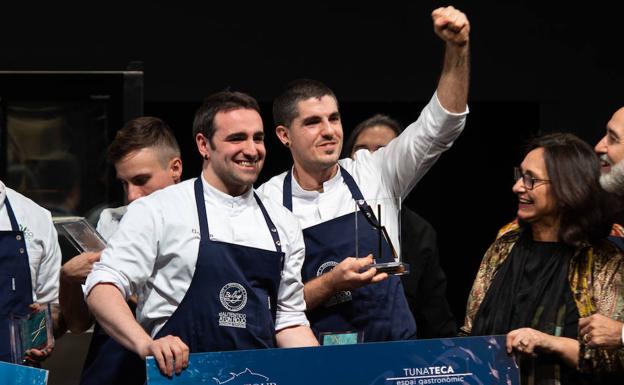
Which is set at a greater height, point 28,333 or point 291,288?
point 291,288

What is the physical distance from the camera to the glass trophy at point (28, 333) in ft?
10.4

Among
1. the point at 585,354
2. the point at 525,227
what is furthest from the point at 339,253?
the point at 585,354

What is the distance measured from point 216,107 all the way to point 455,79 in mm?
663

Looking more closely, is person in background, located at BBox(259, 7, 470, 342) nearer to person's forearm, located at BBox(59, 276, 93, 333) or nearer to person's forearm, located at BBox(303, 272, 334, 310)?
person's forearm, located at BBox(303, 272, 334, 310)

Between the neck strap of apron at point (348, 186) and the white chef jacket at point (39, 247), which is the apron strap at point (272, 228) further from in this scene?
the white chef jacket at point (39, 247)

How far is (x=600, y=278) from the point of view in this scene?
3.27 metres

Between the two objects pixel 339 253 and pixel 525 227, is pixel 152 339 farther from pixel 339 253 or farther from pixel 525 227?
pixel 525 227

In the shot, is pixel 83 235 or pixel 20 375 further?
pixel 83 235

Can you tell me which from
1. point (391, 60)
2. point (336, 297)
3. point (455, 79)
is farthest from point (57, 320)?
point (391, 60)

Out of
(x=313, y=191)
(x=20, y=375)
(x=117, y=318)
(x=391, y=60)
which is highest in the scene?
(x=391, y=60)

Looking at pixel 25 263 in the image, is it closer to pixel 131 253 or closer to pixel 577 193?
pixel 131 253

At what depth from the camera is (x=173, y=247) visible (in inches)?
124

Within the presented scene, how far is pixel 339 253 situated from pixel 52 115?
1.70m

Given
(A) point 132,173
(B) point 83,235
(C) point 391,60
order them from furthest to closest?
(C) point 391,60, (A) point 132,173, (B) point 83,235
